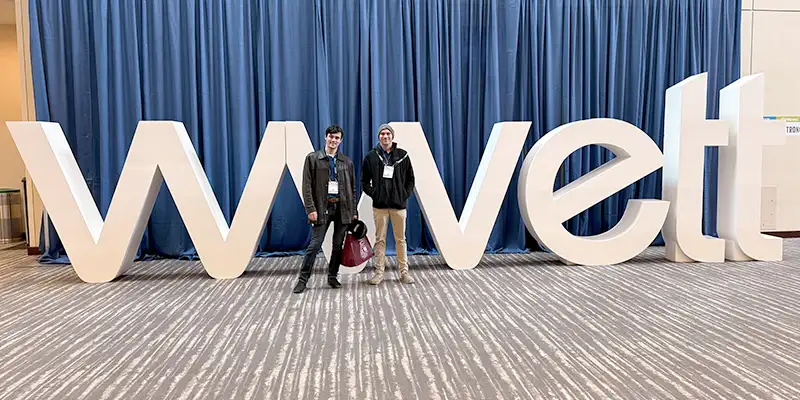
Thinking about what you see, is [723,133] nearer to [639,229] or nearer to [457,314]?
[639,229]

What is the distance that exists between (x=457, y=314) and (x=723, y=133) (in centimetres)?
319

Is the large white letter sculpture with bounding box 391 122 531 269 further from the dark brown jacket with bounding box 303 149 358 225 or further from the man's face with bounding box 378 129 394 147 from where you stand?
the dark brown jacket with bounding box 303 149 358 225

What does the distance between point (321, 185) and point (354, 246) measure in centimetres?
53

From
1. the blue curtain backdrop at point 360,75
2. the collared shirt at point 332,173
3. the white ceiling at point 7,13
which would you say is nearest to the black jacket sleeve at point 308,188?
the collared shirt at point 332,173

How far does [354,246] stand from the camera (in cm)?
390

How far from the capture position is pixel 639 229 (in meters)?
4.62

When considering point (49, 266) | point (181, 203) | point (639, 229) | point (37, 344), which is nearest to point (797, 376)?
point (639, 229)

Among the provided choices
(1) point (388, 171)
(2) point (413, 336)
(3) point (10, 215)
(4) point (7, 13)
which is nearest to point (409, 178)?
(1) point (388, 171)

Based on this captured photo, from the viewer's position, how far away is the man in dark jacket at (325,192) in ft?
12.3

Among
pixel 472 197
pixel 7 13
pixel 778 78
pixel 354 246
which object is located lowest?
pixel 354 246

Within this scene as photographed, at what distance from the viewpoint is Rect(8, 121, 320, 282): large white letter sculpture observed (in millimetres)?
4043

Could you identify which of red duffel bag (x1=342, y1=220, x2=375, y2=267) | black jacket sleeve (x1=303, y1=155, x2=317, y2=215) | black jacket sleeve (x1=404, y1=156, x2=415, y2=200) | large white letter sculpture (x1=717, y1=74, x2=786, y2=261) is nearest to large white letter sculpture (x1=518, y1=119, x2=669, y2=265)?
large white letter sculpture (x1=717, y1=74, x2=786, y2=261)

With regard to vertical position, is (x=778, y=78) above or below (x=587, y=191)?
above

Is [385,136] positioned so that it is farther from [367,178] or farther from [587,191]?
[587,191]
